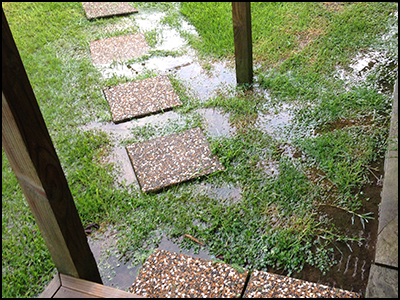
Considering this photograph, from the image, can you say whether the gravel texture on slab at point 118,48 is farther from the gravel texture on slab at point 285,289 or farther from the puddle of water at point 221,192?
the gravel texture on slab at point 285,289

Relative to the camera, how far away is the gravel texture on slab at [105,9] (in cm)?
544

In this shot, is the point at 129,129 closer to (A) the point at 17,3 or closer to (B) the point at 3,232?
(B) the point at 3,232

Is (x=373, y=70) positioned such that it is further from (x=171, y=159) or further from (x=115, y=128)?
(x=115, y=128)

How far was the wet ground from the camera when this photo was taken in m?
2.16

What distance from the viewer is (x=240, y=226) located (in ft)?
7.95

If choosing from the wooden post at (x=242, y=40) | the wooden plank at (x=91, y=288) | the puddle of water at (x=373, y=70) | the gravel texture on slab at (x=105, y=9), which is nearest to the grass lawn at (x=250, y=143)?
the puddle of water at (x=373, y=70)

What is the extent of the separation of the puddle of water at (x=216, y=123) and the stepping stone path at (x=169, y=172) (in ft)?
0.39

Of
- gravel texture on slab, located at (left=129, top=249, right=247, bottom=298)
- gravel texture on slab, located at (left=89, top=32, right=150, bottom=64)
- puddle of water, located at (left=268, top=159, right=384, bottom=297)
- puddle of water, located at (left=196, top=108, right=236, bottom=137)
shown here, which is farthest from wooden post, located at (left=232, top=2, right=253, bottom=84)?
gravel texture on slab, located at (left=129, top=249, right=247, bottom=298)

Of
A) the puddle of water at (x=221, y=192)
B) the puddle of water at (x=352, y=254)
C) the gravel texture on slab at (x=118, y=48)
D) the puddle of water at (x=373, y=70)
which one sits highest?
the gravel texture on slab at (x=118, y=48)

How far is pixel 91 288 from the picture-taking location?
162cm

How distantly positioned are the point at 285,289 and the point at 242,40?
2.30 m

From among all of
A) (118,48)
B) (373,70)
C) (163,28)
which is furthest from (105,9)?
(373,70)

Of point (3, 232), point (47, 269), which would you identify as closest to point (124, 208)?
point (47, 269)

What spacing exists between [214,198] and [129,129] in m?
1.15
